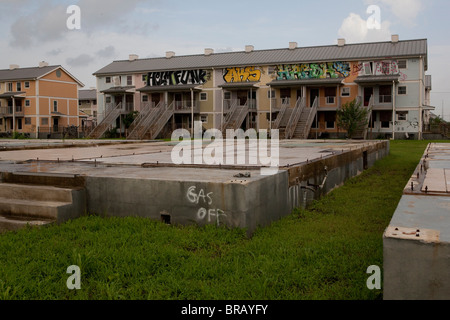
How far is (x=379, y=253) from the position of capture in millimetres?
5566

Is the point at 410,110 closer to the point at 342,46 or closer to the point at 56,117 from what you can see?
the point at 342,46

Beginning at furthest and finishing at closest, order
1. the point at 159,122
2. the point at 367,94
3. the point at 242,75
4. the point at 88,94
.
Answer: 1. the point at 88,94
2. the point at 242,75
3. the point at 159,122
4. the point at 367,94

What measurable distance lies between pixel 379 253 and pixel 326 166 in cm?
554

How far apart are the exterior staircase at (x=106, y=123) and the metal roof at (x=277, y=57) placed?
17.6ft

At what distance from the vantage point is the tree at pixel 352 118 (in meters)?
37.6

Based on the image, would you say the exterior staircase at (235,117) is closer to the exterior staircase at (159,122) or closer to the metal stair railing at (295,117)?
the metal stair railing at (295,117)

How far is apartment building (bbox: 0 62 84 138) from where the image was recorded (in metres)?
54.9

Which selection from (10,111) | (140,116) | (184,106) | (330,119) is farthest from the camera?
(10,111)

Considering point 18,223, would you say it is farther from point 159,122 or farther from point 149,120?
point 149,120

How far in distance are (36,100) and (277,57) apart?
30632mm

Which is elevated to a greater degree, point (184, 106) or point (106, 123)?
point (184, 106)

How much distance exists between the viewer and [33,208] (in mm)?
6648

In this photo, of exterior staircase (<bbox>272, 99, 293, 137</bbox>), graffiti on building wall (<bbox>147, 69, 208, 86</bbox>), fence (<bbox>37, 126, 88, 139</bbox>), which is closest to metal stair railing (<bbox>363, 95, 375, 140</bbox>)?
exterior staircase (<bbox>272, 99, 293, 137</bbox>)

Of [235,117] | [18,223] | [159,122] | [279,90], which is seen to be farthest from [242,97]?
[18,223]
